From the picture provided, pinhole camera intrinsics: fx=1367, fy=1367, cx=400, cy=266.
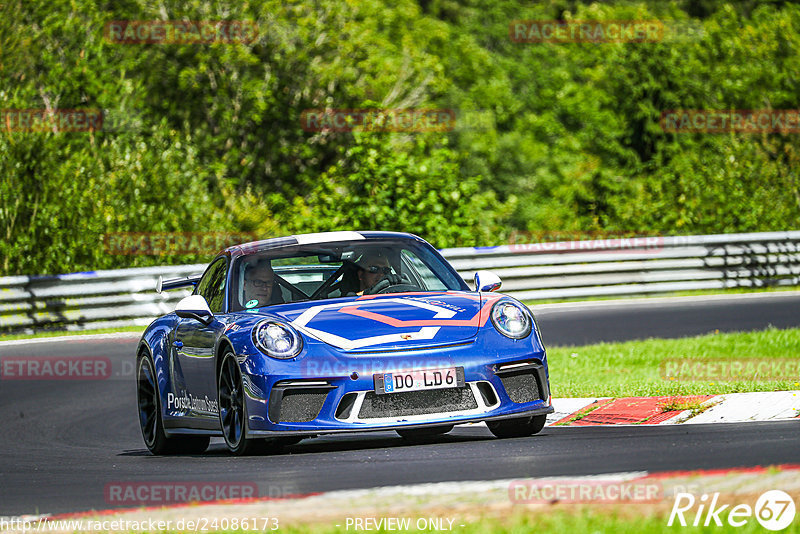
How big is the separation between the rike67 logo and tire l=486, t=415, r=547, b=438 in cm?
328

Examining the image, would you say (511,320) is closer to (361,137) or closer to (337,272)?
(337,272)

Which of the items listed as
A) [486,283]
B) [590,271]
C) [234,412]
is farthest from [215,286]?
[590,271]

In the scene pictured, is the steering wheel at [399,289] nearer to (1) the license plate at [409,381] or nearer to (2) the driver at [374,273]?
(2) the driver at [374,273]

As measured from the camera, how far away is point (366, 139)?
25.6 meters

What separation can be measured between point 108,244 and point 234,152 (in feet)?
57.5

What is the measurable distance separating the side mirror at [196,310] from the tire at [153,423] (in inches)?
45.7

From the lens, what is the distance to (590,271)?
21719mm

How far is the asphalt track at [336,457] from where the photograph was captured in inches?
251

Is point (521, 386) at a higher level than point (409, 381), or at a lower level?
lower

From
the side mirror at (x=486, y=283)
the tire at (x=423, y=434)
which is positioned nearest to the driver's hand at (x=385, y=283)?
the side mirror at (x=486, y=283)

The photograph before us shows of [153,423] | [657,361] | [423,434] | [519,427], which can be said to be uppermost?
[519,427]

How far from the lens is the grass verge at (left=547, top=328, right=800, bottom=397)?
34.0 ft

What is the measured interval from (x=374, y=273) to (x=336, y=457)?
1690 millimetres

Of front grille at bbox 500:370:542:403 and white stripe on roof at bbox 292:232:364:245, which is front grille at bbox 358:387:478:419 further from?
white stripe on roof at bbox 292:232:364:245
